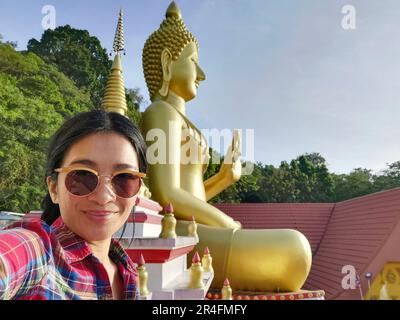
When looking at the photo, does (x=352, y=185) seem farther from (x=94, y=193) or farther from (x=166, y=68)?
(x=94, y=193)

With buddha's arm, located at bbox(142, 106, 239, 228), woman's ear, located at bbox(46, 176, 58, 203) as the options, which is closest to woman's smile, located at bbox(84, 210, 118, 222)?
woman's ear, located at bbox(46, 176, 58, 203)

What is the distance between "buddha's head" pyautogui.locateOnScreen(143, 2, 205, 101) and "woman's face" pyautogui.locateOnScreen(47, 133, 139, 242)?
16.0ft

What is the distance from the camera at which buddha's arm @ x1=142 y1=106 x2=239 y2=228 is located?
469 centimetres

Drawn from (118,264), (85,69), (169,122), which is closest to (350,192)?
(85,69)

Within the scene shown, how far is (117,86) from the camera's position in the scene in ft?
15.8

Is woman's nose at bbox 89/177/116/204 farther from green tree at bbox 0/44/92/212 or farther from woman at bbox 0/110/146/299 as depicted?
green tree at bbox 0/44/92/212

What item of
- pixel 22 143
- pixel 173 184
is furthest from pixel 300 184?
pixel 173 184

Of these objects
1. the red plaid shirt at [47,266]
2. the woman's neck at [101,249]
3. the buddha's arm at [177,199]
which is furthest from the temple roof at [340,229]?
the red plaid shirt at [47,266]

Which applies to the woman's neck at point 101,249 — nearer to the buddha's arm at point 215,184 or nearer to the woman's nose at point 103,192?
the woman's nose at point 103,192

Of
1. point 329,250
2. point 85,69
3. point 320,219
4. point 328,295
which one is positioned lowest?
point 328,295

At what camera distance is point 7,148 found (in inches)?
433
